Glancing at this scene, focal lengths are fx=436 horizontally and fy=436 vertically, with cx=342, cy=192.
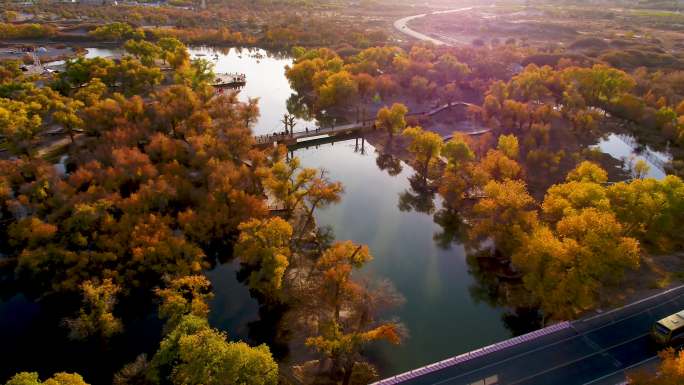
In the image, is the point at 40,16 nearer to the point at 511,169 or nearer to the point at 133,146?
the point at 133,146

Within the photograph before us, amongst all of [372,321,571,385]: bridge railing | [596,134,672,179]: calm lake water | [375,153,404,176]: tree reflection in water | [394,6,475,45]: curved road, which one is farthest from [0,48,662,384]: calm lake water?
[394,6,475,45]: curved road

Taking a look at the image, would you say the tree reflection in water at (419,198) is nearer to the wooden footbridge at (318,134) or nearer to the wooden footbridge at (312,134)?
the wooden footbridge at (318,134)

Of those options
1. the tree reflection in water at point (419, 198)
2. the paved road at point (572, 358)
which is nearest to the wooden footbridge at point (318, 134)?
the tree reflection in water at point (419, 198)

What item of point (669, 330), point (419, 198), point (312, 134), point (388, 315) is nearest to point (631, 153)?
point (419, 198)

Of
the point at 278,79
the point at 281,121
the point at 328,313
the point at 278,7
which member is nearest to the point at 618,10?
the point at 278,7

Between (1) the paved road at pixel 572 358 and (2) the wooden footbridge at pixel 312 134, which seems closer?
(1) the paved road at pixel 572 358

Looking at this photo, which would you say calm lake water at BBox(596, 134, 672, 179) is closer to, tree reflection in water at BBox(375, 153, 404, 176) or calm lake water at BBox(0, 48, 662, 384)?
tree reflection in water at BBox(375, 153, 404, 176)

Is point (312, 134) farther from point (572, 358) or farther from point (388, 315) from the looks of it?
point (572, 358)
